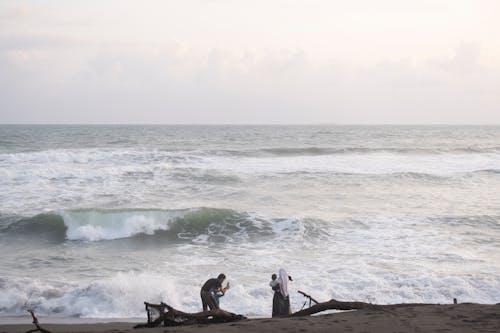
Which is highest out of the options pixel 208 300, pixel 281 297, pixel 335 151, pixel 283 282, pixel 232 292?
pixel 335 151

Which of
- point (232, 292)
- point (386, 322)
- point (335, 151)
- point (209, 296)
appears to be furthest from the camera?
point (335, 151)

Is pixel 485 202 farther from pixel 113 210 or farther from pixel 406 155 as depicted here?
pixel 406 155

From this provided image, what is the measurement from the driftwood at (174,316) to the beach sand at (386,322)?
0.49ft

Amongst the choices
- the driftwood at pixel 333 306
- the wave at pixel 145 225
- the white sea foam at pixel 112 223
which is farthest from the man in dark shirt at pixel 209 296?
the white sea foam at pixel 112 223

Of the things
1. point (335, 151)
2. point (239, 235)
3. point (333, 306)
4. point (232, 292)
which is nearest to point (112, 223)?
point (239, 235)

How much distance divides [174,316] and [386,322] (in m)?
2.89

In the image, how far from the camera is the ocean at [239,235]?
Result: 36.0 ft

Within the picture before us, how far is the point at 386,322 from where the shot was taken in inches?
277

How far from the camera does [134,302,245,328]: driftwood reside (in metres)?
7.10

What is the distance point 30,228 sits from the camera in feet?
55.7

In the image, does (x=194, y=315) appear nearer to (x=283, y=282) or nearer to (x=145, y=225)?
(x=283, y=282)

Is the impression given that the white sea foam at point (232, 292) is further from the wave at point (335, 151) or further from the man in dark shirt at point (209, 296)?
the wave at point (335, 151)

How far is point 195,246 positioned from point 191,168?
14626 millimetres

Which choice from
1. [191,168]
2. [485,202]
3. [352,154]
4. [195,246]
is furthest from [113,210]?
[352,154]
